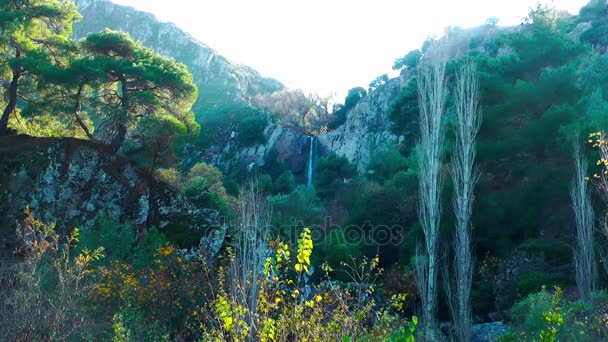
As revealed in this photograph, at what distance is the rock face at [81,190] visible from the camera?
13.3m

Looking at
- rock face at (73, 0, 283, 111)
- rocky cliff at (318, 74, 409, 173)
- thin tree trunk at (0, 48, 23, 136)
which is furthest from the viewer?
rock face at (73, 0, 283, 111)

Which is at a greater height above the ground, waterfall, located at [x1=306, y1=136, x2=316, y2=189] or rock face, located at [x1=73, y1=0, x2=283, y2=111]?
rock face, located at [x1=73, y1=0, x2=283, y2=111]

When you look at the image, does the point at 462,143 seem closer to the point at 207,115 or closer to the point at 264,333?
the point at 264,333

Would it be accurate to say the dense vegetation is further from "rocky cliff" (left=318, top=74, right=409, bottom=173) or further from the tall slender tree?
"rocky cliff" (left=318, top=74, right=409, bottom=173)

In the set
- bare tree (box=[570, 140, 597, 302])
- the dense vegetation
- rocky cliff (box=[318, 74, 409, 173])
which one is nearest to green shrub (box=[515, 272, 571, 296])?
the dense vegetation

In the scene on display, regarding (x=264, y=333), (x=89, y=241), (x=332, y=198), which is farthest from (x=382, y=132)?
(x=264, y=333)

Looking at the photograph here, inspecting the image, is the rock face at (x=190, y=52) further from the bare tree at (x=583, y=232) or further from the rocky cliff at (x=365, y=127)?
the bare tree at (x=583, y=232)

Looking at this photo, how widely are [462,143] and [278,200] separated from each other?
32.2 feet

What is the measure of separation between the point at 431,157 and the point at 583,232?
135 inches

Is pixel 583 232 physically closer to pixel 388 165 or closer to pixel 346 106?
pixel 388 165

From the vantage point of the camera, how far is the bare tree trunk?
10695 millimetres

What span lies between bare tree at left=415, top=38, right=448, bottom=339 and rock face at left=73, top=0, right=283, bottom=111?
45746mm

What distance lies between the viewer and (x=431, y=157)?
1238 centimetres

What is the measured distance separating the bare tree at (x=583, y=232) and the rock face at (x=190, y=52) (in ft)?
158
